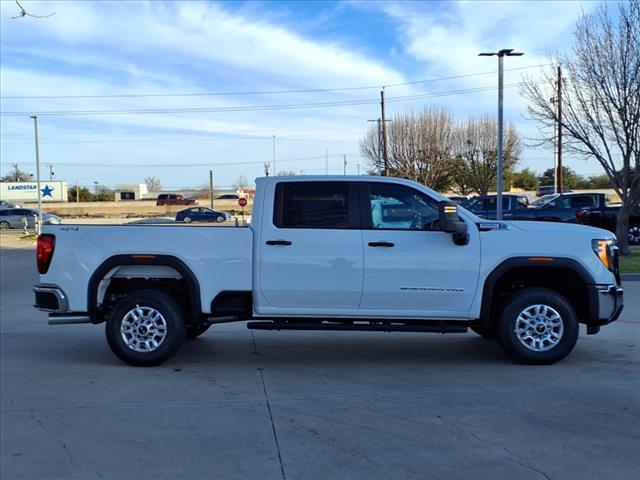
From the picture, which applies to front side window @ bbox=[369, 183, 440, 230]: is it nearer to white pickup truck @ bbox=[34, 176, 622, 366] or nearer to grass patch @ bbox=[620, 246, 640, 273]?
white pickup truck @ bbox=[34, 176, 622, 366]

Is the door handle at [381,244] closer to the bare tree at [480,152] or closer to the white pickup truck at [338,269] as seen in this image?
the white pickup truck at [338,269]

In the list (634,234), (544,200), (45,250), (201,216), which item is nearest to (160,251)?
(45,250)

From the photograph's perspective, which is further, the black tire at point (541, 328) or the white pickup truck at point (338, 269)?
the black tire at point (541, 328)

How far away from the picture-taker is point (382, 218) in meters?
6.62

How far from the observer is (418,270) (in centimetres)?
646

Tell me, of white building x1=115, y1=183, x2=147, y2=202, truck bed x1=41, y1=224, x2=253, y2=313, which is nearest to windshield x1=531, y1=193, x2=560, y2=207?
truck bed x1=41, y1=224, x2=253, y2=313

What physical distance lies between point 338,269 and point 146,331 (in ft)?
7.23

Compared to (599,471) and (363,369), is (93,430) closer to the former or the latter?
(363,369)

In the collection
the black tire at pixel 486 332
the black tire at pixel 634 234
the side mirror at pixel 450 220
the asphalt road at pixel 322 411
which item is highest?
the side mirror at pixel 450 220

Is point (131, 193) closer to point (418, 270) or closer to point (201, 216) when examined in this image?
point (201, 216)

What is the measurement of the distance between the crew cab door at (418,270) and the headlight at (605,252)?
1280mm

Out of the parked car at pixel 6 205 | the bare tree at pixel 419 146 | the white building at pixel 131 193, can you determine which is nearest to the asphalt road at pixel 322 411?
the bare tree at pixel 419 146

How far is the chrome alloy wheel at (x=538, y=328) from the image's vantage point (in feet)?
21.7

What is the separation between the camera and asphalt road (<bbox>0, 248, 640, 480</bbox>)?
4.22m
